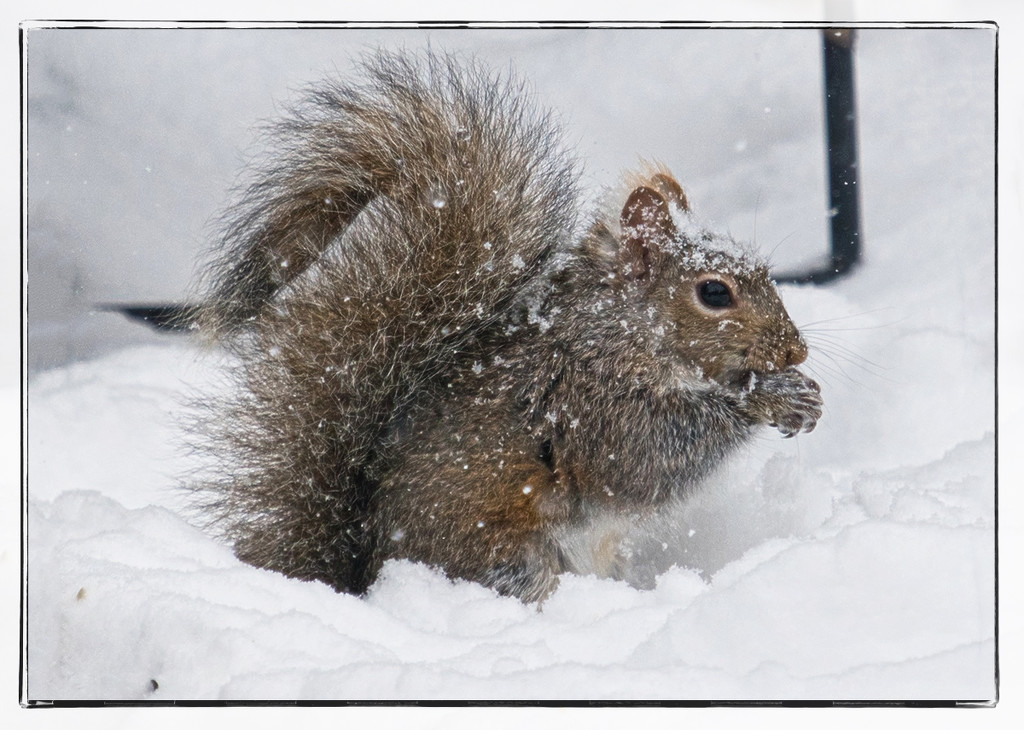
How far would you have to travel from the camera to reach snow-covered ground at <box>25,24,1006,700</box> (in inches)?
47.0

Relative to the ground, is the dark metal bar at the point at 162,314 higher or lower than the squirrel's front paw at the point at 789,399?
higher

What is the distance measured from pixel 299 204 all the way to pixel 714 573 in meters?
1.07

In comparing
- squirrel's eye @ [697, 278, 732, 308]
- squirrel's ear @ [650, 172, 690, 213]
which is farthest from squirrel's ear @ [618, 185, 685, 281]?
squirrel's eye @ [697, 278, 732, 308]

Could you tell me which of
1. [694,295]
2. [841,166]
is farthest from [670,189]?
[841,166]

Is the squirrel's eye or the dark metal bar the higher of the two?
the squirrel's eye

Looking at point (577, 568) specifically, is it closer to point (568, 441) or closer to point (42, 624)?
point (568, 441)

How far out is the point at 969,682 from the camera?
3.98 ft

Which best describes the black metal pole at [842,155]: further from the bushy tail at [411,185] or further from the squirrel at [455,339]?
the bushy tail at [411,185]

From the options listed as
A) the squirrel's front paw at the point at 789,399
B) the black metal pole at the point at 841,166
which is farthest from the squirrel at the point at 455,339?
the black metal pole at the point at 841,166

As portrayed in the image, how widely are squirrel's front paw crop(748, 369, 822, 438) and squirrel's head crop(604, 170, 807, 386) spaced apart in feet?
0.08

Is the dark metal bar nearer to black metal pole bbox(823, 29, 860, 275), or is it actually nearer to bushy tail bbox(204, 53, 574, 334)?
bushy tail bbox(204, 53, 574, 334)

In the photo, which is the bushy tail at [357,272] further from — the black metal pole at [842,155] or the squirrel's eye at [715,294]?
the black metal pole at [842,155]

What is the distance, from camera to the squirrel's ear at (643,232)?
125cm
